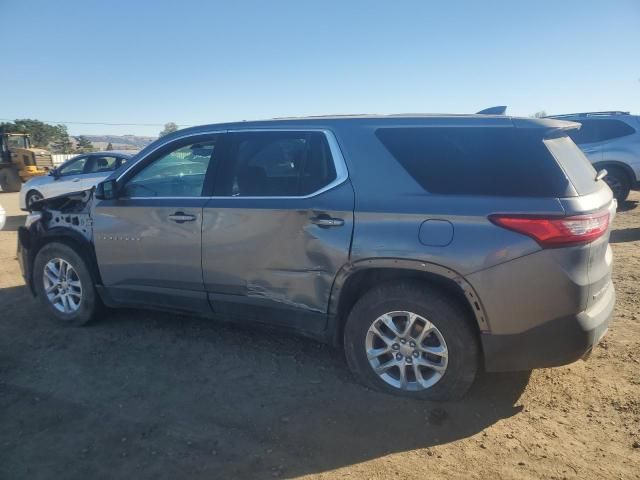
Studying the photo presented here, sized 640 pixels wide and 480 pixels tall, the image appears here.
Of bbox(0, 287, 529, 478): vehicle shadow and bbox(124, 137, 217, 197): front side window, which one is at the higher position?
bbox(124, 137, 217, 197): front side window

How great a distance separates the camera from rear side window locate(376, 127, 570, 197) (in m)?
2.76

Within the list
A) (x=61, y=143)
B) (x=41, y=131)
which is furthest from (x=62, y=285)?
(x=41, y=131)

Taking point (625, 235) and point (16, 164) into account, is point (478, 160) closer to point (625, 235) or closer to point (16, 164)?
point (625, 235)

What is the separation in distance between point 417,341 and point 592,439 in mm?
1095

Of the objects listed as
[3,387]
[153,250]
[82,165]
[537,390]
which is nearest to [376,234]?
[537,390]

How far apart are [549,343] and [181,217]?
2.70m

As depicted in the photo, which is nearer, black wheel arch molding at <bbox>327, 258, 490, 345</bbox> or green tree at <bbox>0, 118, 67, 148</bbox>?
black wheel arch molding at <bbox>327, 258, 490, 345</bbox>

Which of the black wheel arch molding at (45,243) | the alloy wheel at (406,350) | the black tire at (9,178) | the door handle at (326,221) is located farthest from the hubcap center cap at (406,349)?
the black tire at (9,178)

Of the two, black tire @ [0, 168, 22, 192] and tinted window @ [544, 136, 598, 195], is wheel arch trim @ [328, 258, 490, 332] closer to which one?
tinted window @ [544, 136, 598, 195]

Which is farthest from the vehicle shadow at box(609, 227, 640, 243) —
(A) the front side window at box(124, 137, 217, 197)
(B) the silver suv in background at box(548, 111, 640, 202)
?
(A) the front side window at box(124, 137, 217, 197)

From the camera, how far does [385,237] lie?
3004 mm

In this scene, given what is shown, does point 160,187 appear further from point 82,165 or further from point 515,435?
point 82,165

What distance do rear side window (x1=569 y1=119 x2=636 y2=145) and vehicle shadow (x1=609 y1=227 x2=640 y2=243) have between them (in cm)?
278

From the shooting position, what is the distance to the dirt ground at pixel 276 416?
257 centimetres
